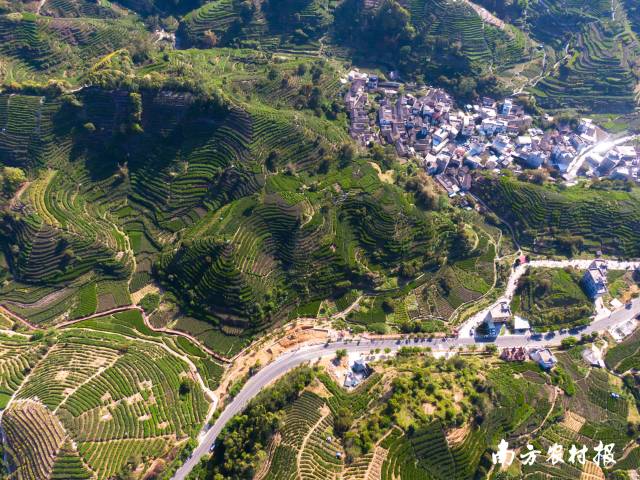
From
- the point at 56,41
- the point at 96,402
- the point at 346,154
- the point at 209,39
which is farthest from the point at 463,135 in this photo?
the point at 56,41

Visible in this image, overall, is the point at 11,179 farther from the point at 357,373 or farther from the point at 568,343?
the point at 568,343

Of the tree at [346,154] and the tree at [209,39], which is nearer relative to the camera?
the tree at [346,154]

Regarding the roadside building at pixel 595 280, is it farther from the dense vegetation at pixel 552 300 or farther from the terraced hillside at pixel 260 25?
the terraced hillside at pixel 260 25

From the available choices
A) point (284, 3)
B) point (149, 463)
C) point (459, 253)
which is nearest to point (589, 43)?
point (459, 253)

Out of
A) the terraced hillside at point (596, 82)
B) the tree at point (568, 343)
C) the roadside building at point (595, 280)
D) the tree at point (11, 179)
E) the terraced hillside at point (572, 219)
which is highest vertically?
the terraced hillside at point (596, 82)

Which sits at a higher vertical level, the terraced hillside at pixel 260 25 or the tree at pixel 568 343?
the terraced hillside at pixel 260 25

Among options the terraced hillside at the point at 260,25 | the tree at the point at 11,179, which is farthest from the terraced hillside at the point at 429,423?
the terraced hillside at the point at 260,25

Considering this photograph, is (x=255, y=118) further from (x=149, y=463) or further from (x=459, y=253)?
(x=149, y=463)
